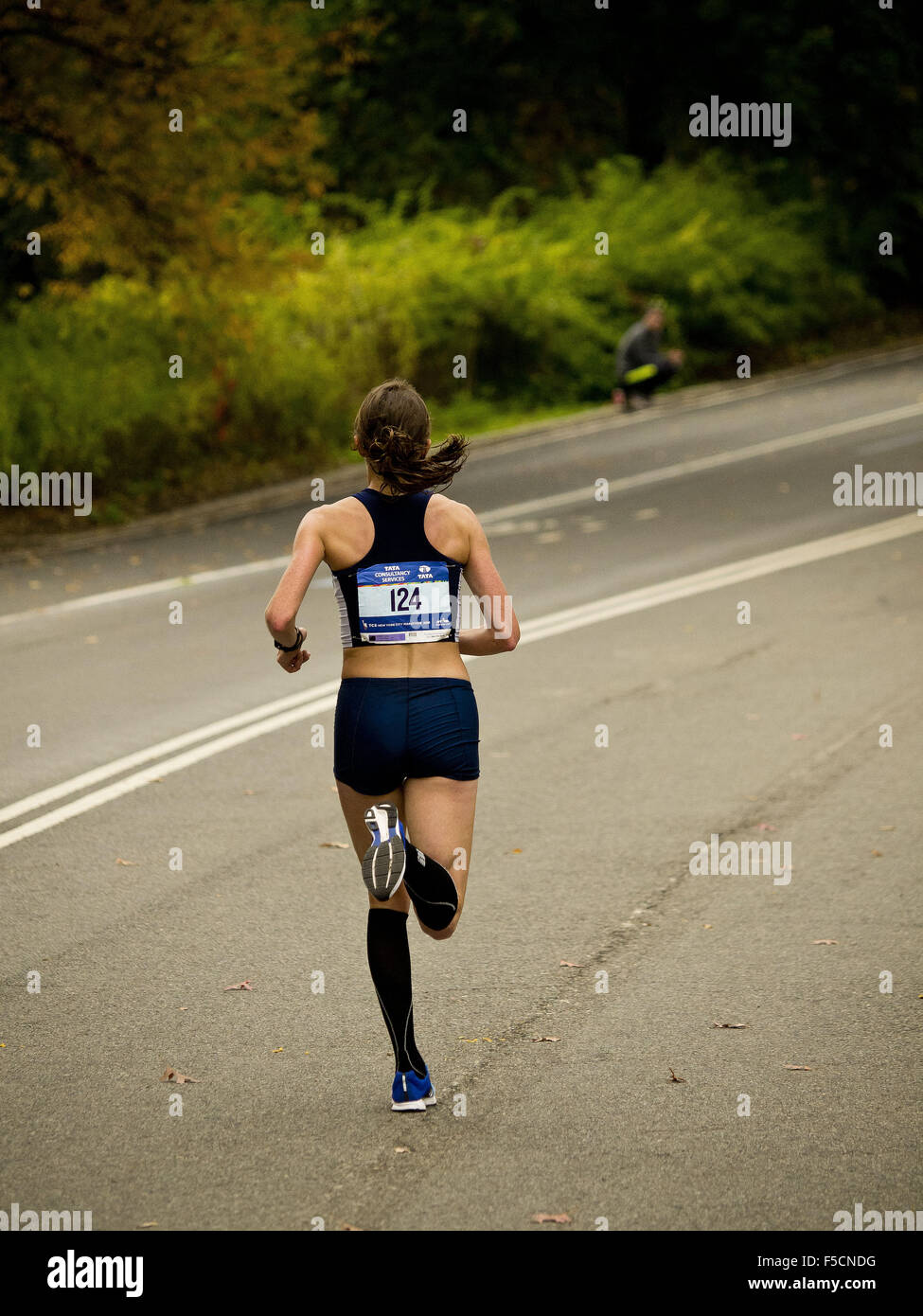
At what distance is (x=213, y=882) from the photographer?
23.0 ft

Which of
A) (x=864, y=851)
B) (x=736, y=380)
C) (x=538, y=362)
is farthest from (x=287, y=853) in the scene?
(x=736, y=380)

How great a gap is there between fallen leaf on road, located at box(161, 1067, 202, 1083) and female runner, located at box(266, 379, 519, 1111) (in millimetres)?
679

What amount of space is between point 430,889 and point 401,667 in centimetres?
64

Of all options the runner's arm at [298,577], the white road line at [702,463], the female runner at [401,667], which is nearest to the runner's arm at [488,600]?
the female runner at [401,667]

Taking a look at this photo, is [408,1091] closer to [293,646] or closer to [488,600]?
[293,646]

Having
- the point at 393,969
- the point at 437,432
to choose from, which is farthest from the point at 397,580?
the point at 437,432

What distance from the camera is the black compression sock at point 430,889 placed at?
4598mm

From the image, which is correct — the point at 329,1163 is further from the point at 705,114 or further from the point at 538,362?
the point at 705,114

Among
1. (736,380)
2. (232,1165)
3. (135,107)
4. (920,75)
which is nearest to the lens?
(232,1165)

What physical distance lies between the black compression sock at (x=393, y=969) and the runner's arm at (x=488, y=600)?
0.82 m

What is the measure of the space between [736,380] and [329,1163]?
26.5 metres

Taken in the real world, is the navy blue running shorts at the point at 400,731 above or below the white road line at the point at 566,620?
below

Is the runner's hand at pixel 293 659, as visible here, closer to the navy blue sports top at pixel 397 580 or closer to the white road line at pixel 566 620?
the navy blue sports top at pixel 397 580

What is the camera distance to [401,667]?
185 inches
